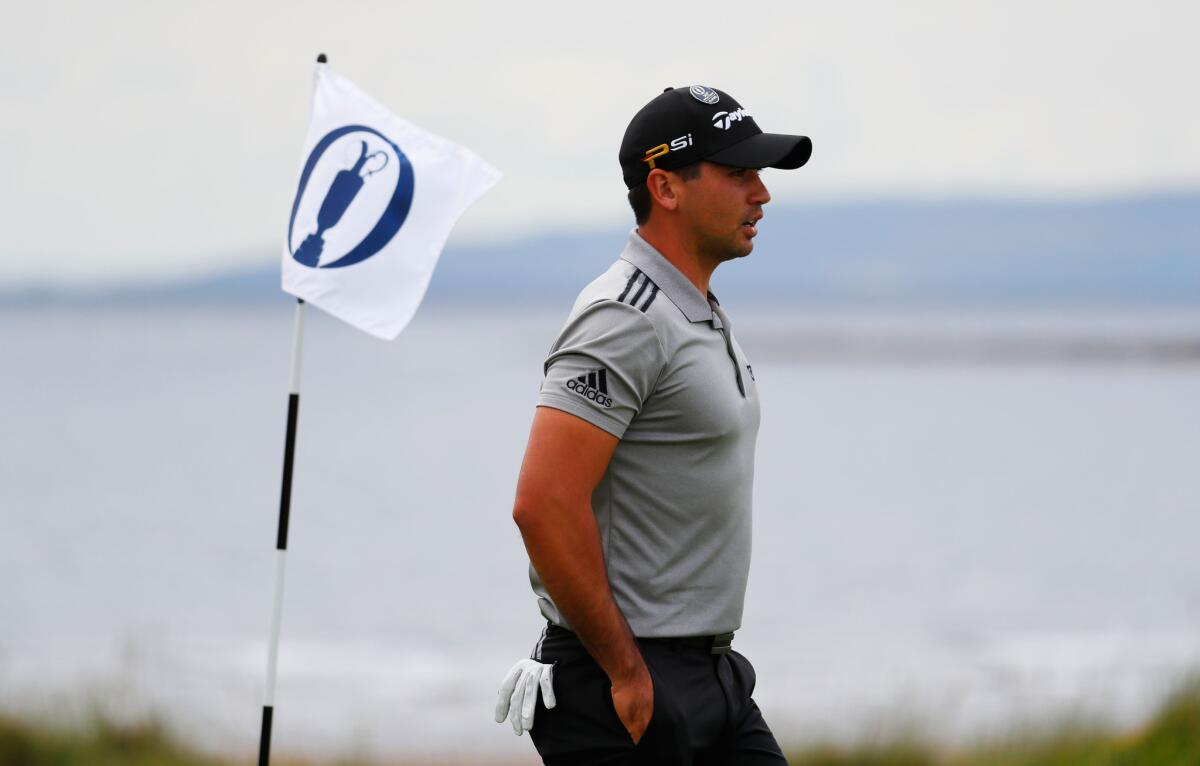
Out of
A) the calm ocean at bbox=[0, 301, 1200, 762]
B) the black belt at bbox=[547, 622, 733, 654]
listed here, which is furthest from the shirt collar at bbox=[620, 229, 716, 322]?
the calm ocean at bbox=[0, 301, 1200, 762]

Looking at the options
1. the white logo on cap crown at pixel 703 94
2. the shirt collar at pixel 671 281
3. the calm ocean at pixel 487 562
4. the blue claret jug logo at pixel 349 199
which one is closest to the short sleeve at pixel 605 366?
the shirt collar at pixel 671 281

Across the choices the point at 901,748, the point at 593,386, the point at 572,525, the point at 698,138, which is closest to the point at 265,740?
the point at 572,525

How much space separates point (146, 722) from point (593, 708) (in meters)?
4.30

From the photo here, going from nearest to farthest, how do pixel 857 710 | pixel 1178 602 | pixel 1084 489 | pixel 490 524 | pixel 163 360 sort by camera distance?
pixel 857 710, pixel 1178 602, pixel 490 524, pixel 1084 489, pixel 163 360

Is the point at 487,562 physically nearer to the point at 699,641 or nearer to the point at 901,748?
the point at 901,748

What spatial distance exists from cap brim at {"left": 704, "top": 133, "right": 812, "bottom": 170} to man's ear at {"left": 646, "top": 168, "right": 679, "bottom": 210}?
9 cm

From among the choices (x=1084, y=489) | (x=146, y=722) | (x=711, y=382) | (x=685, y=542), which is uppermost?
(x=1084, y=489)

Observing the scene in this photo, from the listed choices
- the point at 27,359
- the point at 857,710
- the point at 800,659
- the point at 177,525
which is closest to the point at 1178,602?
the point at 800,659

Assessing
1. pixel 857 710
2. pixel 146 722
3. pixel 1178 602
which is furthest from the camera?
pixel 1178 602

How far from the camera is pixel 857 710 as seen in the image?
27.8 ft

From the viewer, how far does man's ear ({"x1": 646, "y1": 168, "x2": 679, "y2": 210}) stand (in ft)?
10.4

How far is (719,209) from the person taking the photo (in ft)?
10.5

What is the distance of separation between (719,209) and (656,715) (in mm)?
1057

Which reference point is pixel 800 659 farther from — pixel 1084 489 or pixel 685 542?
pixel 1084 489
